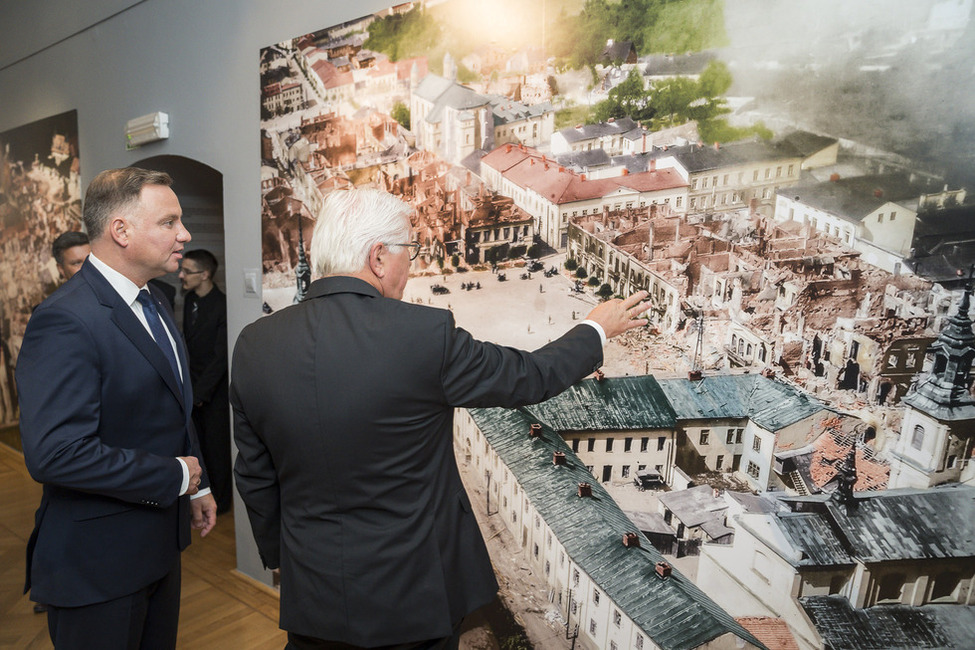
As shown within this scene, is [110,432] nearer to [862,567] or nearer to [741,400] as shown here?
[741,400]

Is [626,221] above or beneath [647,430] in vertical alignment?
above

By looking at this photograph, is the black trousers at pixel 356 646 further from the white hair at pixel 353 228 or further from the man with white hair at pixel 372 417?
the white hair at pixel 353 228

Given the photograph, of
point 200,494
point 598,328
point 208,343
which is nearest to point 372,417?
point 598,328

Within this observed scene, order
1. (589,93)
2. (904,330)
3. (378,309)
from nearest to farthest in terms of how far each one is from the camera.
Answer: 1. (378,309)
2. (904,330)
3. (589,93)

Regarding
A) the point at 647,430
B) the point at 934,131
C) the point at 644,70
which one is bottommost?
the point at 647,430

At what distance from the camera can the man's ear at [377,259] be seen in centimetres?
117

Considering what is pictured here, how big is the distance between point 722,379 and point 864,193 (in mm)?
544

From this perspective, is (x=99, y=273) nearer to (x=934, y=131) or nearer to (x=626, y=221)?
(x=626, y=221)

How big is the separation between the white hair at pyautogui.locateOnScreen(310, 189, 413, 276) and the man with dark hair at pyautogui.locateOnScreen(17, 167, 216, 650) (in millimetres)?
638

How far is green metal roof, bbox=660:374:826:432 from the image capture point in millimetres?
1396

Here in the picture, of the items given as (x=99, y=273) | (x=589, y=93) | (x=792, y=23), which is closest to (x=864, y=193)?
(x=792, y=23)

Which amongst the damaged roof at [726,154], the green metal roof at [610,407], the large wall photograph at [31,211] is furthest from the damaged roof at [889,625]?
the large wall photograph at [31,211]

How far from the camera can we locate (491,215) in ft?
6.38

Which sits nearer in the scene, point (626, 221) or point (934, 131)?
point (934, 131)
